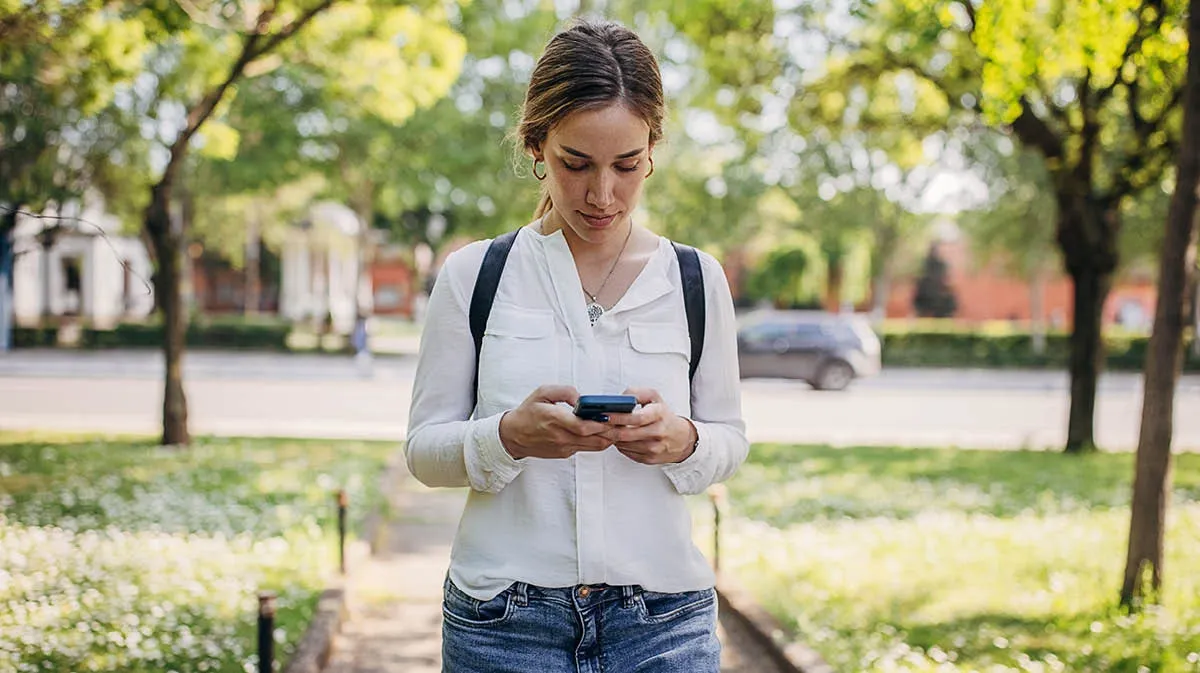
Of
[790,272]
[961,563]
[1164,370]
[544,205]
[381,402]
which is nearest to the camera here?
[544,205]

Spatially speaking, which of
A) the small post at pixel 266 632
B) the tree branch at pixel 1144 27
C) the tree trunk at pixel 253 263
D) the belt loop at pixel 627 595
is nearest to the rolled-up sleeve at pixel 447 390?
the belt loop at pixel 627 595

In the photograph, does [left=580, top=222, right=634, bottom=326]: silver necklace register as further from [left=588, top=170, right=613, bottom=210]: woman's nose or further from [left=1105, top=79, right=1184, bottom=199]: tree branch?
[left=1105, top=79, right=1184, bottom=199]: tree branch

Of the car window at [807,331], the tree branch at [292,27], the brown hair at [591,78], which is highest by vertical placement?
the tree branch at [292,27]

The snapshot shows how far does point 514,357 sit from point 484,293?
143 millimetres

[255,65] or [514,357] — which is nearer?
[514,357]

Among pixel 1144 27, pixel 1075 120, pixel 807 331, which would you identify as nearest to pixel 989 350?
pixel 807 331

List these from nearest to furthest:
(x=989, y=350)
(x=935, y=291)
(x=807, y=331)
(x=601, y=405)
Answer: (x=601, y=405)
(x=807, y=331)
(x=989, y=350)
(x=935, y=291)

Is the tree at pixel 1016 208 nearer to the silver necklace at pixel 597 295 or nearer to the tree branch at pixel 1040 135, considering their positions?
the tree branch at pixel 1040 135

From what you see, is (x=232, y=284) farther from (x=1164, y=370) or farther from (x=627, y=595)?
(x=627, y=595)

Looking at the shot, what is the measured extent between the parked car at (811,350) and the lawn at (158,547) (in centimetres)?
1407

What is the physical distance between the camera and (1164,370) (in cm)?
599

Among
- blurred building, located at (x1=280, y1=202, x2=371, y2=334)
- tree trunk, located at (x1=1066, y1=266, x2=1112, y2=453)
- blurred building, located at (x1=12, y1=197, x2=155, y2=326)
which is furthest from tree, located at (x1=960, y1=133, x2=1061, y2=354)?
blurred building, located at (x1=12, y1=197, x2=155, y2=326)

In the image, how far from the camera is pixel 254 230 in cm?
4419

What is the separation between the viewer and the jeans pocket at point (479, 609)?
205 cm
